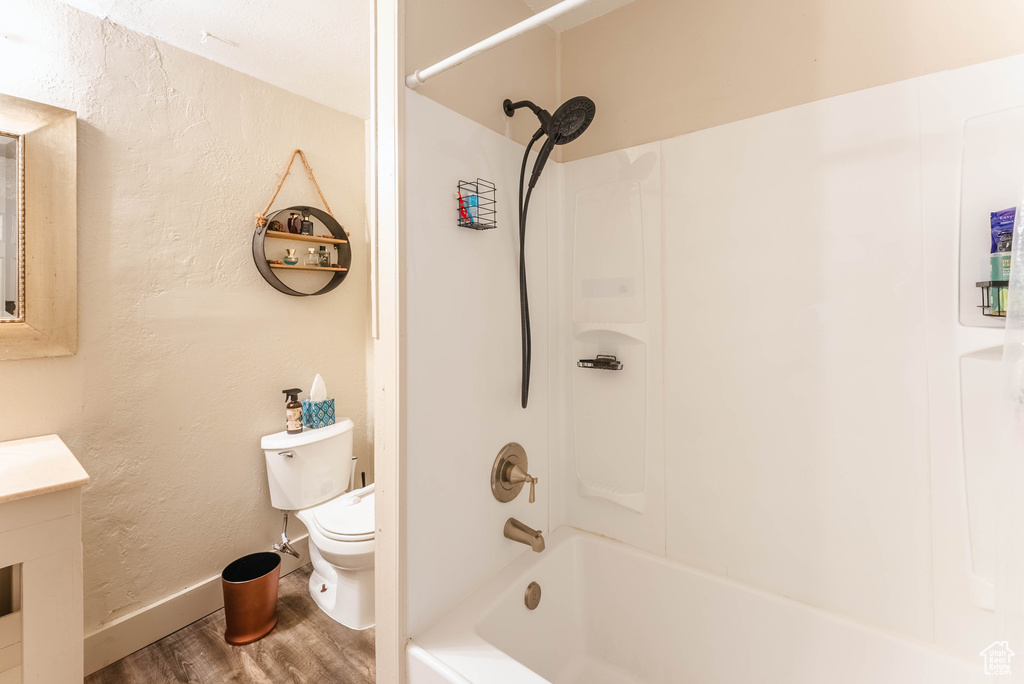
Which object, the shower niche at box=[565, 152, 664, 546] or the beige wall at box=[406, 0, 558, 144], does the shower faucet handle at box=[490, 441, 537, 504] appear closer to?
the shower niche at box=[565, 152, 664, 546]

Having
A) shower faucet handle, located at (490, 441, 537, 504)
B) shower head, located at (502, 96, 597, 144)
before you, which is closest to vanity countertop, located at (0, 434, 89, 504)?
shower faucet handle, located at (490, 441, 537, 504)

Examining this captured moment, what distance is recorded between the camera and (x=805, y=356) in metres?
1.20

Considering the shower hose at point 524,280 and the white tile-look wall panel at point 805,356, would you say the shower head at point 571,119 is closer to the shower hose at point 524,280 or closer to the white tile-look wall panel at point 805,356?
the shower hose at point 524,280

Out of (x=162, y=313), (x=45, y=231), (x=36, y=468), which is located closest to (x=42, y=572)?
(x=36, y=468)

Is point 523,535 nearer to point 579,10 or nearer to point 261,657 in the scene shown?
point 261,657

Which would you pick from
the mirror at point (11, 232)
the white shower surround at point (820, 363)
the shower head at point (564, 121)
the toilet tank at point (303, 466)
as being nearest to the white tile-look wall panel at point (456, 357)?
the white shower surround at point (820, 363)

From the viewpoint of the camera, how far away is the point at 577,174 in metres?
1.55

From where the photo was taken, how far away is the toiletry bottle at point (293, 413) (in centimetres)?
218

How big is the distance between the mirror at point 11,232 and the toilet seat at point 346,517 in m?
1.26

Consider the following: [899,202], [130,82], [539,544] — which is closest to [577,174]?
[899,202]

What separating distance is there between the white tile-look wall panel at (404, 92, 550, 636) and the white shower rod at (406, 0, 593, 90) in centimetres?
5

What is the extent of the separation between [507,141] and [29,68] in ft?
5.39

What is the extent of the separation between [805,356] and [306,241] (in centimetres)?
217

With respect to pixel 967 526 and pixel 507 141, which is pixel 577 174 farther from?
pixel 967 526
